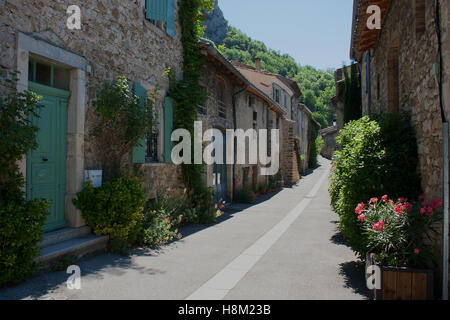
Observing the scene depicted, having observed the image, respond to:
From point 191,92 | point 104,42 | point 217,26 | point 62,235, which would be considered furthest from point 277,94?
point 217,26

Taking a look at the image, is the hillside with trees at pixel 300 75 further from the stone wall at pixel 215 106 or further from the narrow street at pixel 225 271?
the narrow street at pixel 225 271

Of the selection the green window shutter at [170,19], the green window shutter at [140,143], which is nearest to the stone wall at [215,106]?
the green window shutter at [170,19]

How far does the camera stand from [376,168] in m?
4.71

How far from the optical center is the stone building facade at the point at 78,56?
459cm

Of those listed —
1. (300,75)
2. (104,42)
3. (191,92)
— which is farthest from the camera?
(300,75)

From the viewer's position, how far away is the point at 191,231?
7922 millimetres

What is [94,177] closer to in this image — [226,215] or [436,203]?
[436,203]

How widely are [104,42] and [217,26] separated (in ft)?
238

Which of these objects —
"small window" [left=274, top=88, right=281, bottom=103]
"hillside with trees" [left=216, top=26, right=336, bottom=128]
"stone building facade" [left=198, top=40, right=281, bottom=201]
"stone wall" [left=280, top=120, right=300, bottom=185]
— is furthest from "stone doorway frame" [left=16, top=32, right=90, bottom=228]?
"hillside with trees" [left=216, top=26, right=336, bottom=128]

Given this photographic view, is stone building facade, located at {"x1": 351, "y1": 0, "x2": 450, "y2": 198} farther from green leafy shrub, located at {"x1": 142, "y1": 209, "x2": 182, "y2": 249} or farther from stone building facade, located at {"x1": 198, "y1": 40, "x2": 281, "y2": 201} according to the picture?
stone building facade, located at {"x1": 198, "y1": 40, "x2": 281, "y2": 201}

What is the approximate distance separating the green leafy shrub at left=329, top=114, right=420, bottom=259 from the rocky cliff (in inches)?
2626

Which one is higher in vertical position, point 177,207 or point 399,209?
point 399,209

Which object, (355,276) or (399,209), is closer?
(399,209)
